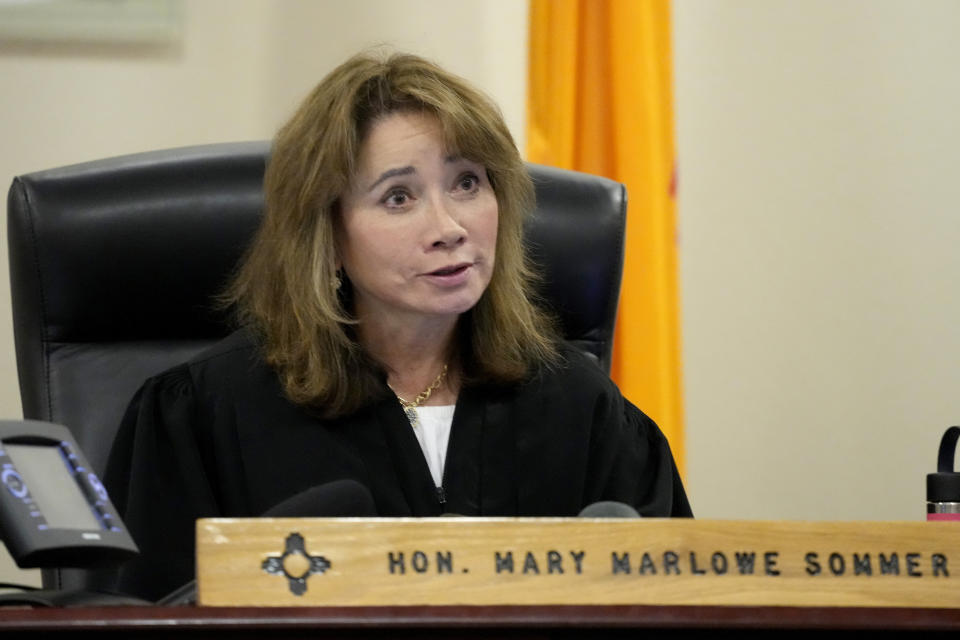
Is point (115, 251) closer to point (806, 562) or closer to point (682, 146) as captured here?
point (806, 562)

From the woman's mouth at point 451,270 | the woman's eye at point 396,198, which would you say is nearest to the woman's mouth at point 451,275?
the woman's mouth at point 451,270

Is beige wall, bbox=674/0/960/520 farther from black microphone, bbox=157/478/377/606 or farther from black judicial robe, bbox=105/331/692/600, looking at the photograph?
black microphone, bbox=157/478/377/606

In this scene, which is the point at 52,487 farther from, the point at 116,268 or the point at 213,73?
the point at 213,73

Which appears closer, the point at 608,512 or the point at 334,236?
the point at 608,512

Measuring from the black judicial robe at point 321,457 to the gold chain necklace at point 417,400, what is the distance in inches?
1.8

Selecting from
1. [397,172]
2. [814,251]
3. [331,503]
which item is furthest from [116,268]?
[814,251]

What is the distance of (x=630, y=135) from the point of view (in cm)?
212

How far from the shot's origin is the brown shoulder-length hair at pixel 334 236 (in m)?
1.56

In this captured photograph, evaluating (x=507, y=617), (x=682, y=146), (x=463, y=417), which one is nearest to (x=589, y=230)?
(x=463, y=417)

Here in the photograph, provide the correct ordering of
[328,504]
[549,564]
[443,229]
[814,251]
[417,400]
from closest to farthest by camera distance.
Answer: [549,564], [328,504], [443,229], [417,400], [814,251]

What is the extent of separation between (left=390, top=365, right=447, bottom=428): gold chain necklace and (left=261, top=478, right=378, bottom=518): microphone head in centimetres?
62

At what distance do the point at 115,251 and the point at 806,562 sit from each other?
1.07 metres

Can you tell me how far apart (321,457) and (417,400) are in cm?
17

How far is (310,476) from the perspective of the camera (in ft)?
4.93
